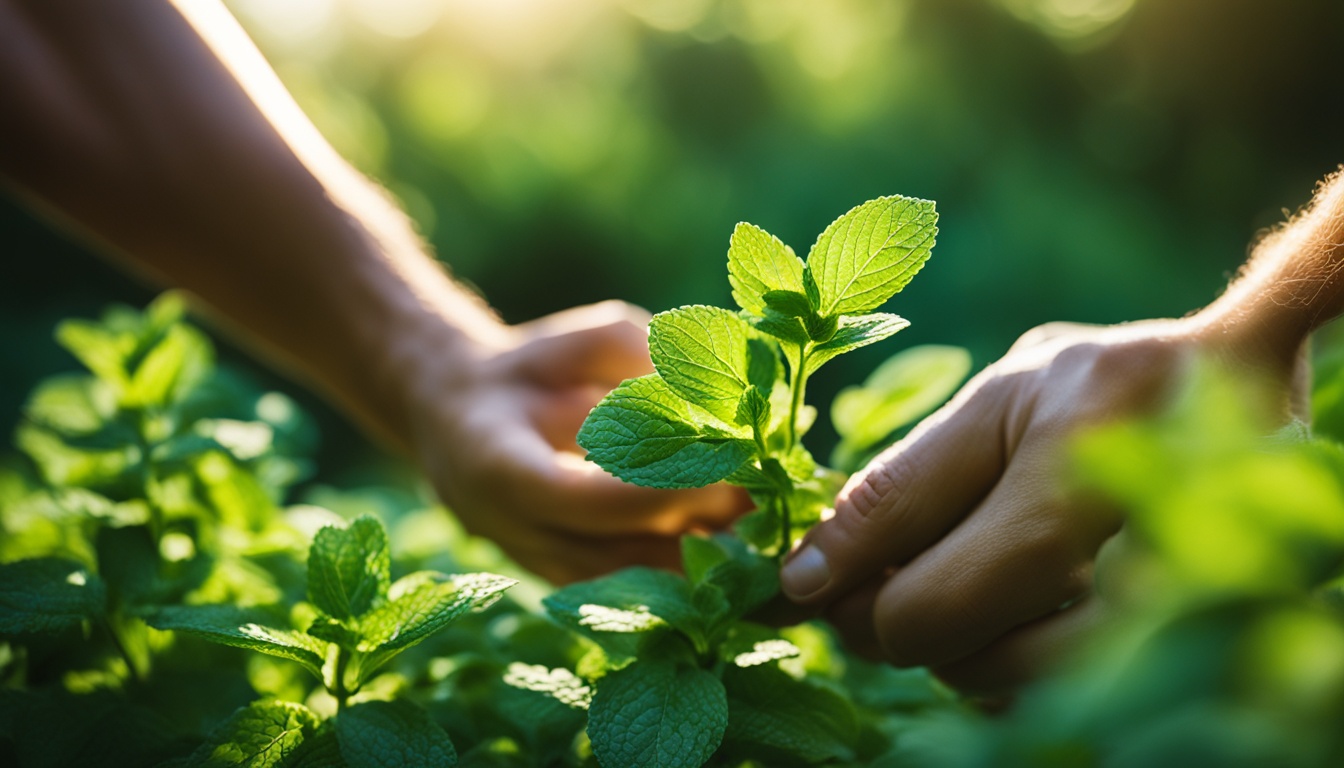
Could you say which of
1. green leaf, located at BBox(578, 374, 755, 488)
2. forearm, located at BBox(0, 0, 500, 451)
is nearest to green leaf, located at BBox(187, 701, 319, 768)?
green leaf, located at BBox(578, 374, 755, 488)

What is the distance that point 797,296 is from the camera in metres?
0.65

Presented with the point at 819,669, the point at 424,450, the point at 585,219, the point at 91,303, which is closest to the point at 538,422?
the point at 424,450

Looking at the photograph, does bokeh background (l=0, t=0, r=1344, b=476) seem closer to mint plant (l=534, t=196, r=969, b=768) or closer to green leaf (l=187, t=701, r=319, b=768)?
mint plant (l=534, t=196, r=969, b=768)

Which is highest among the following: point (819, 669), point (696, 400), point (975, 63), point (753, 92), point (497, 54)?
point (497, 54)

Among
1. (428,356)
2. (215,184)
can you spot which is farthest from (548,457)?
(215,184)

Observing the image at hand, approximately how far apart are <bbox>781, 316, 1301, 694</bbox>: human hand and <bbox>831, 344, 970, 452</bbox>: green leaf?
0.11 metres

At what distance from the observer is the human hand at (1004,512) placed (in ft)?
2.29

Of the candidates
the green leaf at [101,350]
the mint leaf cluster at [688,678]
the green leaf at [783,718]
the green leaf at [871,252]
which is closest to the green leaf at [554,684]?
the mint leaf cluster at [688,678]

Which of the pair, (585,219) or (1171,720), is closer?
(1171,720)

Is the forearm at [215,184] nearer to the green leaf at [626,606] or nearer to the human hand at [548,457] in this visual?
the human hand at [548,457]

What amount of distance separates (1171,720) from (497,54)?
4.16m

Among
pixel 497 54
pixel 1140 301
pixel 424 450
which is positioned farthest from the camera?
pixel 497 54

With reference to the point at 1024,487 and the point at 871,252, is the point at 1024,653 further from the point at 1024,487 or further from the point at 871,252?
the point at 871,252

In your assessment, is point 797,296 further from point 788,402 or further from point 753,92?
point 753,92
